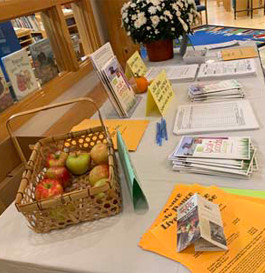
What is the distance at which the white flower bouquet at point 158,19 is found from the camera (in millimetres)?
1649

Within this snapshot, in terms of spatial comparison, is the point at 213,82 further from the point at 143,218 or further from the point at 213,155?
the point at 143,218

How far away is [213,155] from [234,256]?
319 mm

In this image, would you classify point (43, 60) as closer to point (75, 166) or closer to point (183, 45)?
point (183, 45)

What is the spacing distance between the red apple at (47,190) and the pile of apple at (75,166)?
11 mm

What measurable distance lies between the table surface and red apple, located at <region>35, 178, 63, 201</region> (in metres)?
0.09

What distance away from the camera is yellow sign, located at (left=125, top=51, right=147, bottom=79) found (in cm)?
152

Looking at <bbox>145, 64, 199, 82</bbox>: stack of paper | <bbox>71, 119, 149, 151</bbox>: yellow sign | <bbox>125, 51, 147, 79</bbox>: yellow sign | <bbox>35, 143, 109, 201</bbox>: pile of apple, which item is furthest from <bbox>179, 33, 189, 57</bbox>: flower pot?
<bbox>35, 143, 109, 201</bbox>: pile of apple

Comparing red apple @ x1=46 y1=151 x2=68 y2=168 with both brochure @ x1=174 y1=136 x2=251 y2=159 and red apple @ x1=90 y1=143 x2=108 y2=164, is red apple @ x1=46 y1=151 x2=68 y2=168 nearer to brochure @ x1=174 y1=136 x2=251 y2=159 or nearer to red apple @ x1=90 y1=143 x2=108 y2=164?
red apple @ x1=90 y1=143 x2=108 y2=164

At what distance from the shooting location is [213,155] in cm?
84

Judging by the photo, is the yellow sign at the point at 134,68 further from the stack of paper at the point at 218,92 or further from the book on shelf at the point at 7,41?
the book on shelf at the point at 7,41

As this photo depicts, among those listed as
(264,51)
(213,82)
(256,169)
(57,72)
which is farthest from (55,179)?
(264,51)

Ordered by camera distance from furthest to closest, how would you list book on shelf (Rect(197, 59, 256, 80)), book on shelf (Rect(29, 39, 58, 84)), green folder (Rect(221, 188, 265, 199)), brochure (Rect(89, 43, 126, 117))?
book on shelf (Rect(29, 39, 58, 84)) < book on shelf (Rect(197, 59, 256, 80)) < brochure (Rect(89, 43, 126, 117)) < green folder (Rect(221, 188, 265, 199))

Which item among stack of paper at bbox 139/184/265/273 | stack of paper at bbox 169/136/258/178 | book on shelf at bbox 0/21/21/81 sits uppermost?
book on shelf at bbox 0/21/21/81

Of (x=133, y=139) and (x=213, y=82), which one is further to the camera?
(x=213, y=82)
